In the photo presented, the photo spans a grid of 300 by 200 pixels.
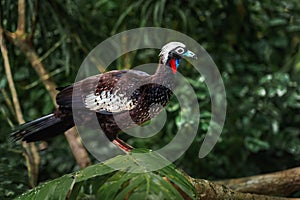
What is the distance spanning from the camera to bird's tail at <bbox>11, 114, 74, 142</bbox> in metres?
1.42

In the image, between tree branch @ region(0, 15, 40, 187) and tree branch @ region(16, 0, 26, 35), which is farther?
tree branch @ region(16, 0, 26, 35)

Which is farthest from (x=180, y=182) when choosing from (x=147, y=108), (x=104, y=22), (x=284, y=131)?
(x=104, y=22)

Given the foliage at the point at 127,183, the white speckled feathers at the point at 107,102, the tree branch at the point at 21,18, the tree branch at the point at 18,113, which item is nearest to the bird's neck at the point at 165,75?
the white speckled feathers at the point at 107,102

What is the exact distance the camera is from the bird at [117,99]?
1.27 m

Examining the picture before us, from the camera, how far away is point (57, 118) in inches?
55.7

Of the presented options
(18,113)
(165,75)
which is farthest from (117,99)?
(18,113)

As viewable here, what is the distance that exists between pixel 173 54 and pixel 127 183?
0.38m

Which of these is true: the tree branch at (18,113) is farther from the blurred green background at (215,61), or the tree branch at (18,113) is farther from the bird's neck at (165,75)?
the bird's neck at (165,75)

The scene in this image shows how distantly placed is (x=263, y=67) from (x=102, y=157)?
0.99 metres

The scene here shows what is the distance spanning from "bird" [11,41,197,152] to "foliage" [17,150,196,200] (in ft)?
0.65

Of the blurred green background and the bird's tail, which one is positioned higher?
the bird's tail

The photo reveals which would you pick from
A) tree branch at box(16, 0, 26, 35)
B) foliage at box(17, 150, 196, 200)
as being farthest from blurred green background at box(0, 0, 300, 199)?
foliage at box(17, 150, 196, 200)

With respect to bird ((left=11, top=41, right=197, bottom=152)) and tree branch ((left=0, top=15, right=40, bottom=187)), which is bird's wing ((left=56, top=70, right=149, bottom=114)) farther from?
tree branch ((left=0, top=15, right=40, bottom=187))

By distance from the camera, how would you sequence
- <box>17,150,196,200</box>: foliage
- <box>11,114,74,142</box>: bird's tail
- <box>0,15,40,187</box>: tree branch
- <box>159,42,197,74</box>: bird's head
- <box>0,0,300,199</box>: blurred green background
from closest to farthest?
<box>17,150,196,200</box>: foliage, <box>159,42,197,74</box>: bird's head, <box>11,114,74,142</box>: bird's tail, <box>0,15,40,187</box>: tree branch, <box>0,0,300,199</box>: blurred green background
